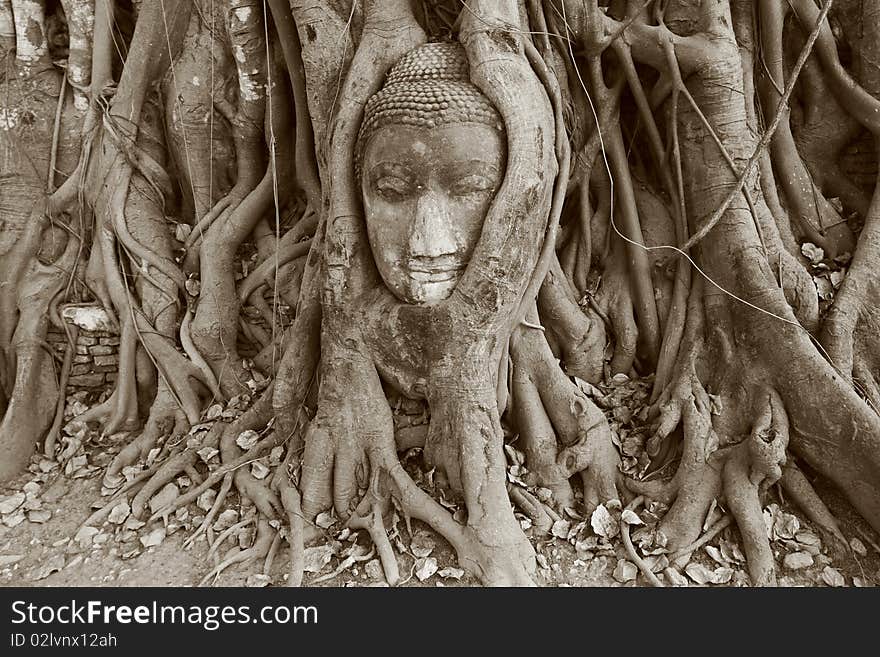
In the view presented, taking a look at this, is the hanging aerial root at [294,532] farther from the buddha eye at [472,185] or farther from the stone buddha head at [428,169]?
the buddha eye at [472,185]

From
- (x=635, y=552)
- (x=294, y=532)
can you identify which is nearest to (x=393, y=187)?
(x=294, y=532)

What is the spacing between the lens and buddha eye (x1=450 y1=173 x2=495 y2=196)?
2.21 m

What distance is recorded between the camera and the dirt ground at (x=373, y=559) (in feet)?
6.95

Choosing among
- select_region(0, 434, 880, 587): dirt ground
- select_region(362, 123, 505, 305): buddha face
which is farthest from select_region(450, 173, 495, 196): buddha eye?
select_region(0, 434, 880, 587): dirt ground

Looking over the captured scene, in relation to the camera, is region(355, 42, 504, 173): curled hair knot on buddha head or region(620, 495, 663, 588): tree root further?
region(355, 42, 504, 173): curled hair knot on buddha head

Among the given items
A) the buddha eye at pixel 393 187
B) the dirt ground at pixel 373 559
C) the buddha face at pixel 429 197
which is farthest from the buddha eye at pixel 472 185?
the dirt ground at pixel 373 559

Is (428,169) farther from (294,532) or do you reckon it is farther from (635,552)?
(635,552)

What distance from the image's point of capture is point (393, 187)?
2285mm

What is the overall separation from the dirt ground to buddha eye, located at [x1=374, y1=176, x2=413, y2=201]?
4.71 feet

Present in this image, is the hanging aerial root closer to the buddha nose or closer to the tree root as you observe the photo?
the buddha nose

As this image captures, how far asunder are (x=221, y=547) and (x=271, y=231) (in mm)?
1849

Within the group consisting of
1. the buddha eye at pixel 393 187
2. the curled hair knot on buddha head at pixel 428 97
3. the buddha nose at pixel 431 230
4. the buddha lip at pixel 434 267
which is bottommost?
the buddha lip at pixel 434 267

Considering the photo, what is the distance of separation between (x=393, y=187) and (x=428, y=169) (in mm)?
177

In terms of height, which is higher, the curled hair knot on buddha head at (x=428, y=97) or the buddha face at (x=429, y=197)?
the curled hair knot on buddha head at (x=428, y=97)
